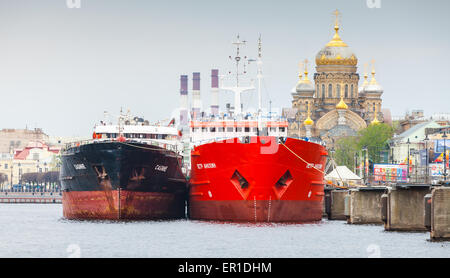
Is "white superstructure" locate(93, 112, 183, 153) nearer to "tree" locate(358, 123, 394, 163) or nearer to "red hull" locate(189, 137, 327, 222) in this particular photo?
"red hull" locate(189, 137, 327, 222)

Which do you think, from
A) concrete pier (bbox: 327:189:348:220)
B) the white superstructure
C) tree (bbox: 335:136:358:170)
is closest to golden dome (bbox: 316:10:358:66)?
tree (bbox: 335:136:358:170)

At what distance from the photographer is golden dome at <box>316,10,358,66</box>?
19088 cm

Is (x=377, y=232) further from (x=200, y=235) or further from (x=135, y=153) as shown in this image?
(x=135, y=153)

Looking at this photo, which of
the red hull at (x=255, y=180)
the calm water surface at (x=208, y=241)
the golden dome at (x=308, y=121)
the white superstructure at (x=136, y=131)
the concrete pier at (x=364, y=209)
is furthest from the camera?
the golden dome at (x=308, y=121)

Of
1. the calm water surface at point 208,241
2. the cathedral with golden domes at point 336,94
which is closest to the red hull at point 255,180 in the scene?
the calm water surface at point 208,241

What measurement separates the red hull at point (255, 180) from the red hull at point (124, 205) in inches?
124

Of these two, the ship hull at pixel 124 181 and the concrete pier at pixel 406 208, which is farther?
the ship hull at pixel 124 181

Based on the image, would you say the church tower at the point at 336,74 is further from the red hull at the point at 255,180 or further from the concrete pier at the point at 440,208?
the concrete pier at the point at 440,208

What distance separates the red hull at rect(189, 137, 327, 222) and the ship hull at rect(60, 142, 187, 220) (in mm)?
2957

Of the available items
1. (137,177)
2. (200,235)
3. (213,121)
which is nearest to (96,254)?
(200,235)

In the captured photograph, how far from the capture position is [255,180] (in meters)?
73.9

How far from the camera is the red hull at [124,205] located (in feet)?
249
